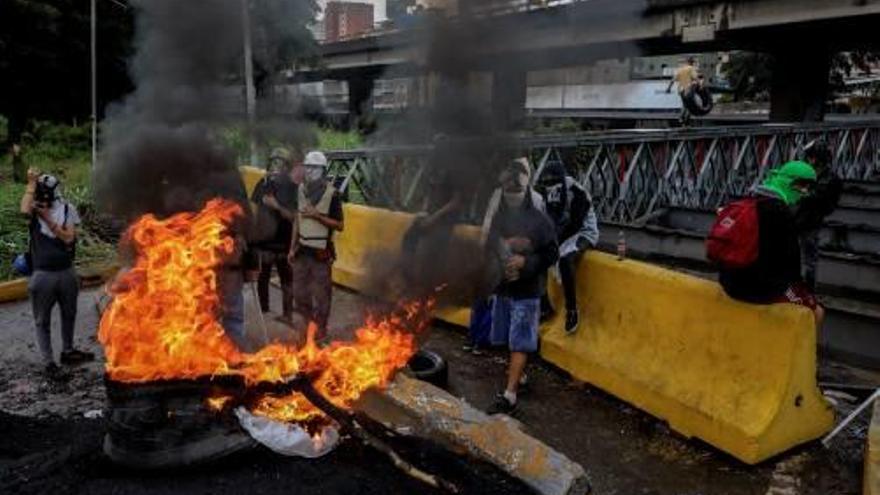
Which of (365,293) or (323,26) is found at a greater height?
(323,26)

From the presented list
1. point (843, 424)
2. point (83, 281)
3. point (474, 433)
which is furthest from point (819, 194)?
point (83, 281)

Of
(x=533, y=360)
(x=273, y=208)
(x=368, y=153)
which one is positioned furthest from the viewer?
(x=368, y=153)

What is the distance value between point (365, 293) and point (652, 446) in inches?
175

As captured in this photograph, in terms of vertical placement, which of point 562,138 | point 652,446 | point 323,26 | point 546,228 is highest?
point 323,26

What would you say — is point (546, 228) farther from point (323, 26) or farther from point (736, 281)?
point (323, 26)

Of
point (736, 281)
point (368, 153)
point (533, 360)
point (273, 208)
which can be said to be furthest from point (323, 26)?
point (736, 281)

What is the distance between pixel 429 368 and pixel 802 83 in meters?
18.8

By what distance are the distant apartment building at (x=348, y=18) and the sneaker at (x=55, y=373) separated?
4831 millimetres

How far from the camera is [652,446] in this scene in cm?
534

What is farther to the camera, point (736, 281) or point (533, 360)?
point (533, 360)

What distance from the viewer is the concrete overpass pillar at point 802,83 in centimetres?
2098

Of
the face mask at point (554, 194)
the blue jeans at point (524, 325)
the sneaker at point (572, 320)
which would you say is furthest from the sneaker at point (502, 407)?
the face mask at point (554, 194)

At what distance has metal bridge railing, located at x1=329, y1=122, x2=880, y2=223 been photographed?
1139 cm

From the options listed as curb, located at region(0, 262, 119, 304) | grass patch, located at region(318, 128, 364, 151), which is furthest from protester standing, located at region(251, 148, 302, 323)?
grass patch, located at region(318, 128, 364, 151)
